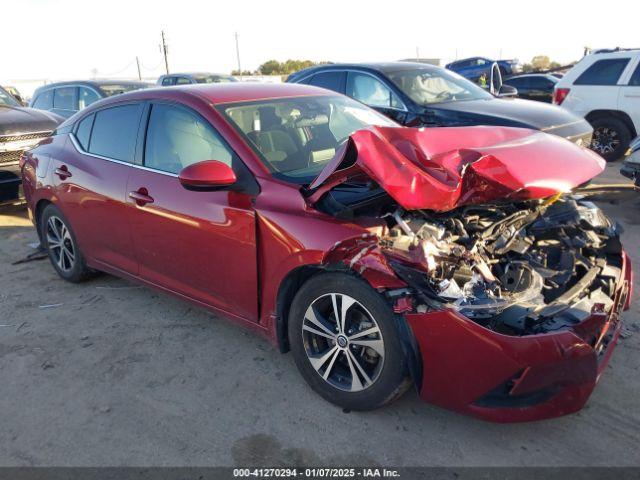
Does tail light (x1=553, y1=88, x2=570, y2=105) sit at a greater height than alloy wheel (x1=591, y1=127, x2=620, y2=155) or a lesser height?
greater

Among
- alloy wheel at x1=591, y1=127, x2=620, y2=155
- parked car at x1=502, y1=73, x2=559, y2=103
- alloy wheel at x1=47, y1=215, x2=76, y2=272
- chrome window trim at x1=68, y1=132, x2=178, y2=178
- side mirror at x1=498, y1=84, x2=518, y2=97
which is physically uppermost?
side mirror at x1=498, y1=84, x2=518, y2=97

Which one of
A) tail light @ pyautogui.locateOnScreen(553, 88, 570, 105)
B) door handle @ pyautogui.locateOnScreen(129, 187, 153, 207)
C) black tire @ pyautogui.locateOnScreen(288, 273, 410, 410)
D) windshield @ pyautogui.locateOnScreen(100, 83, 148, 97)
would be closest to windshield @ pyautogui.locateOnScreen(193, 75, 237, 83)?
windshield @ pyautogui.locateOnScreen(100, 83, 148, 97)

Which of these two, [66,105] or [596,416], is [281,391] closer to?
[596,416]

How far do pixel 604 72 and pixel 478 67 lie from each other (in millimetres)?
15054

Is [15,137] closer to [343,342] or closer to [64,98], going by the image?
[64,98]

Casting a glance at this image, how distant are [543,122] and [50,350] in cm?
588

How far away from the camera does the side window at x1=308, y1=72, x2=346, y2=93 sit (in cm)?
764

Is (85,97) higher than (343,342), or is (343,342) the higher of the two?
(85,97)

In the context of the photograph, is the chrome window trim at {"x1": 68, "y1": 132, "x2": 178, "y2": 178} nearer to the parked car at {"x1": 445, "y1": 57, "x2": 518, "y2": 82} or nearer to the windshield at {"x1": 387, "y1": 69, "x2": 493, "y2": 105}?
the windshield at {"x1": 387, "y1": 69, "x2": 493, "y2": 105}

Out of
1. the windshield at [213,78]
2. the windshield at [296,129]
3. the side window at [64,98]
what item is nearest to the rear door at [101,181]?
the windshield at [296,129]

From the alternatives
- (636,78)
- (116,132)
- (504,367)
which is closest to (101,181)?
(116,132)

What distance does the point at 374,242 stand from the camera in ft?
8.56

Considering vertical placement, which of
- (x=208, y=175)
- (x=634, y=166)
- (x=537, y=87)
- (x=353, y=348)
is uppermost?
(x=208, y=175)

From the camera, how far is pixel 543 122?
21.6ft
